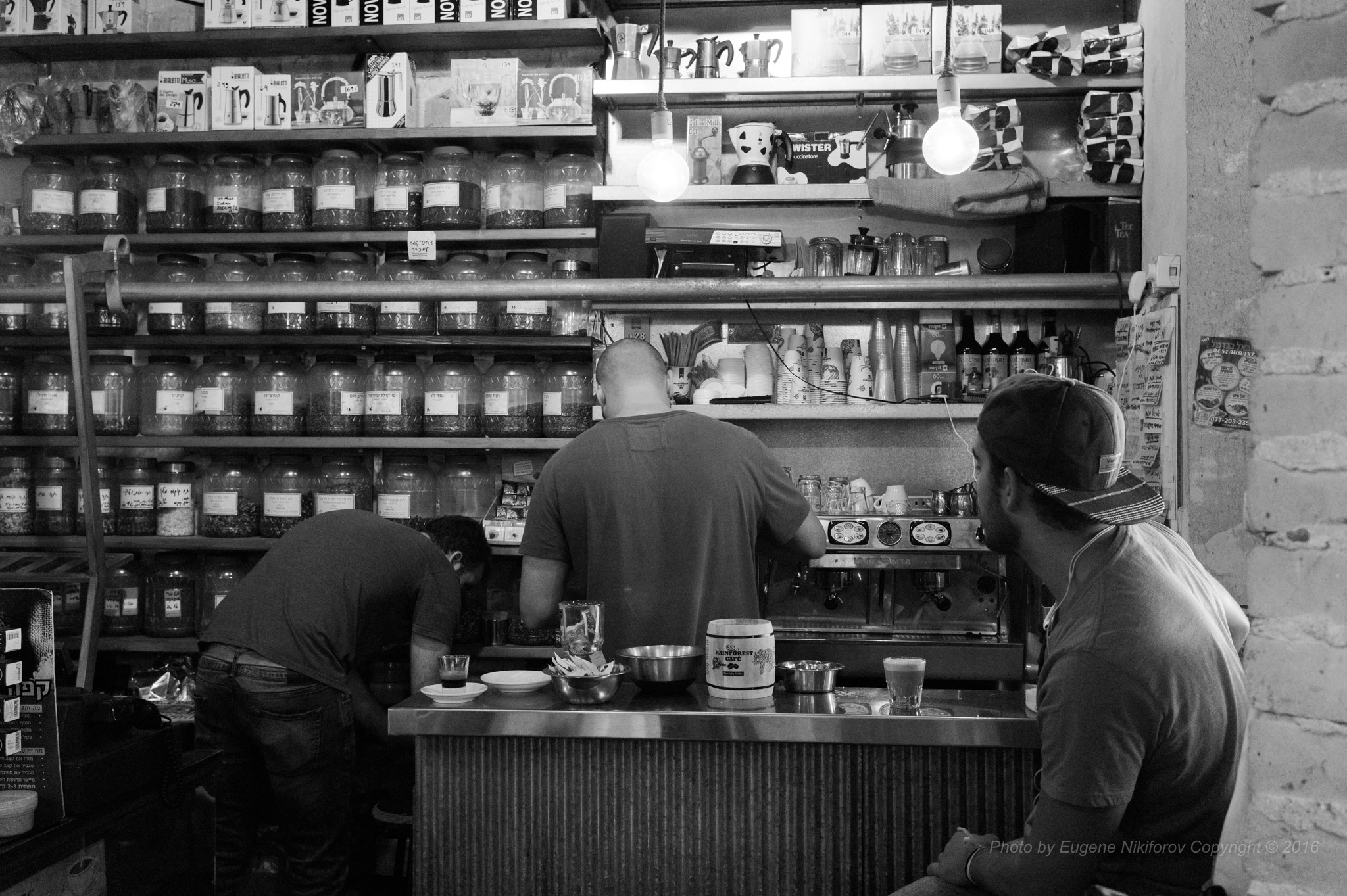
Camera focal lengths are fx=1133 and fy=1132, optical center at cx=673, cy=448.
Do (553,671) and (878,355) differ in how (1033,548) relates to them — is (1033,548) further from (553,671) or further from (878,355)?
(878,355)

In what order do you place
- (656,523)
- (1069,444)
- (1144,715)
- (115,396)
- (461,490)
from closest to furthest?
(1144,715) → (1069,444) → (656,523) → (115,396) → (461,490)

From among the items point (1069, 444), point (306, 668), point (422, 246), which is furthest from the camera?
point (422, 246)

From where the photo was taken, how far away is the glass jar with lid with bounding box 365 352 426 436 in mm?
4105

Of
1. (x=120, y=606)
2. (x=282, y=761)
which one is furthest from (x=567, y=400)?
(x=120, y=606)

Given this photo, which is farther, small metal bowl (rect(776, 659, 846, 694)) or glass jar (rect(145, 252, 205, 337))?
glass jar (rect(145, 252, 205, 337))

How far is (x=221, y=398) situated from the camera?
416cm

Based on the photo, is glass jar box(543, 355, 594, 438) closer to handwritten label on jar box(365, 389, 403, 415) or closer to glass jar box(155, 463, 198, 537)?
handwritten label on jar box(365, 389, 403, 415)

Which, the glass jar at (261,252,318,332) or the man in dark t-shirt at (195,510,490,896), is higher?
the glass jar at (261,252,318,332)

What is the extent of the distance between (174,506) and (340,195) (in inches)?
51.2

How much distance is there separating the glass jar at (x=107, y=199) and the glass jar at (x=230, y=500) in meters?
0.97

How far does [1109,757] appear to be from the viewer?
1.50 meters

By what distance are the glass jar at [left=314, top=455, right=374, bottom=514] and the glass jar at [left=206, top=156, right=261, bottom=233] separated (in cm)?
95

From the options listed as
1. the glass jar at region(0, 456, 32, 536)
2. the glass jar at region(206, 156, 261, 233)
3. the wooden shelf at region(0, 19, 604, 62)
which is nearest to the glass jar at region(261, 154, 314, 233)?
the glass jar at region(206, 156, 261, 233)

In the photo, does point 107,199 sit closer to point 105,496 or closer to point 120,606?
point 105,496
